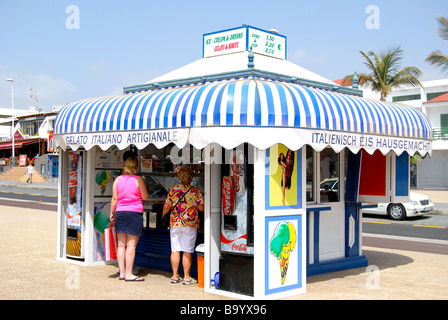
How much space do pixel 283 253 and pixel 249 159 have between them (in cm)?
127

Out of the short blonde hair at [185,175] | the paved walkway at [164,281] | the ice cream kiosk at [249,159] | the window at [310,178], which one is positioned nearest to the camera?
the ice cream kiosk at [249,159]

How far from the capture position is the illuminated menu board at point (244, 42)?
27.4 ft

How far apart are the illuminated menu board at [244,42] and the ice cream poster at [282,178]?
2.36m

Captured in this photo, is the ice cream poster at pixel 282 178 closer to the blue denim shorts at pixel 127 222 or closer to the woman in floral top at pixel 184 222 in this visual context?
the woman in floral top at pixel 184 222

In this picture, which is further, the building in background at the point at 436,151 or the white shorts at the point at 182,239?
the building in background at the point at 436,151

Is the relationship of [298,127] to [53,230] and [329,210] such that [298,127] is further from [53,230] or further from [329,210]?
[53,230]

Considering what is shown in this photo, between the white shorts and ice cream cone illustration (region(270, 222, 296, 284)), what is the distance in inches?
56.6

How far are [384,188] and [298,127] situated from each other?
10.1 ft

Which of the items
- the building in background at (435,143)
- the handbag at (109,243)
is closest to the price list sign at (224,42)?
the handbag at (109,243)

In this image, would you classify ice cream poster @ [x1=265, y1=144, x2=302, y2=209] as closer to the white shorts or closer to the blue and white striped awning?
the blue and white striped awning

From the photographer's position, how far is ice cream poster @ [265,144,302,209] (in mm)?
6359

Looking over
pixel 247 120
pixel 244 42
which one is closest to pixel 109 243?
pixel 247 120

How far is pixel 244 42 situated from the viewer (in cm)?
833

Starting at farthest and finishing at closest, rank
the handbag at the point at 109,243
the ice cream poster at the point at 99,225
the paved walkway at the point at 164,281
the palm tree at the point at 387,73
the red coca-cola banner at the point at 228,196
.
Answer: the palm tree at the point at 387,73 < the ice cream poster at the point at 99,225 < the handbag at the point at 109,243 < the red coca-cola banner at the point at 228,196 < the paved walkway at the point at 164,281
